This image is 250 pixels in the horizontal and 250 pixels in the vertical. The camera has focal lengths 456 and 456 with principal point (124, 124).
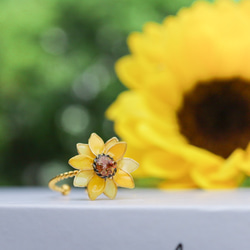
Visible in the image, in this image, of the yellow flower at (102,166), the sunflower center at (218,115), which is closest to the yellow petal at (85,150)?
the yellow flower at (102,166)

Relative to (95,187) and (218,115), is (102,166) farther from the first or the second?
(218,115)

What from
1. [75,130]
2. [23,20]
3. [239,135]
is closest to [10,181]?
[75,130]

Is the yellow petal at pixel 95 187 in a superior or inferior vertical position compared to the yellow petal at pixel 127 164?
inferior

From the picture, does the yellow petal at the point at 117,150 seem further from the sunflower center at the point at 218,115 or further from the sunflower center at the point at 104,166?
the sunflower center at the point at 218,115

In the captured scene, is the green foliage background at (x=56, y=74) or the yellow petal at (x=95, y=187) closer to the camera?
the yellow petal at (x=95, y=187)

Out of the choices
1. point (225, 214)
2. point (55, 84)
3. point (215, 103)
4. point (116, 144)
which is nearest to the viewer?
point (225, 214)

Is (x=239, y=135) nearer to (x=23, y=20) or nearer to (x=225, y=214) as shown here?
(x=225, y=214)

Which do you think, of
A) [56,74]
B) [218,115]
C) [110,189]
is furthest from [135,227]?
[56,74]

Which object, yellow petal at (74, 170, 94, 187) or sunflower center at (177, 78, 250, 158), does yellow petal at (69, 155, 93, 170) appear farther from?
sunflower center at (177, 78, 250, 158)
